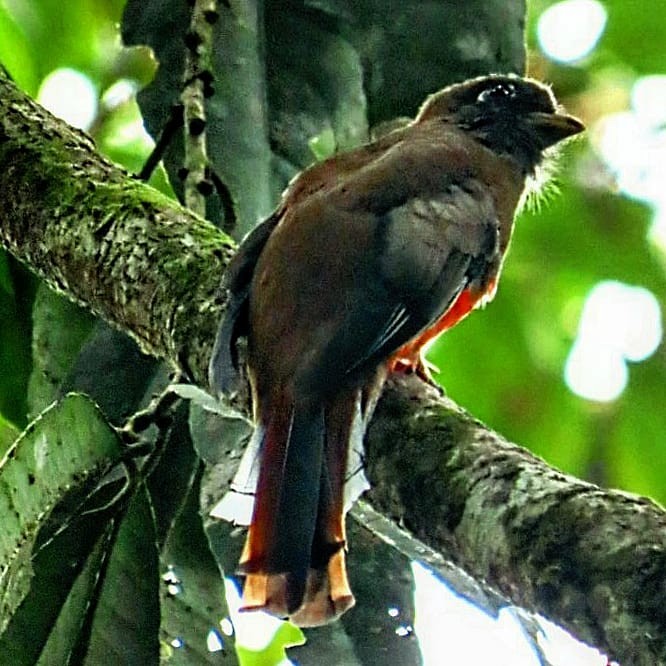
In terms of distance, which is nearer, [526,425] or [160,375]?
[160,375]

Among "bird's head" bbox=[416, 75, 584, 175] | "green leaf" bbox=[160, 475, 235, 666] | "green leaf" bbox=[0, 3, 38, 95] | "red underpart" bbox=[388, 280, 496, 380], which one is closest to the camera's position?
"green leaf" bbox=[160, 475, 235, 666]

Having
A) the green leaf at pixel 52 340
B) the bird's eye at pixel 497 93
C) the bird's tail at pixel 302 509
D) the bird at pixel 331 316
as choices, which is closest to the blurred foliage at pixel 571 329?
the bird's eye at pixel 497 93

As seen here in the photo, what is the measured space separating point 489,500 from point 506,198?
154cm

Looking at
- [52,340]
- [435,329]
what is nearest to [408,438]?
[435,329]

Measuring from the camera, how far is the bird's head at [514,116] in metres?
3.32

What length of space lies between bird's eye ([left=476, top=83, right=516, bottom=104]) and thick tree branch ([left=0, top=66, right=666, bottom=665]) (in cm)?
119

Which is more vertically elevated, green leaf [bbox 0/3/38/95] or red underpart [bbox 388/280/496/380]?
green leaf [bbox 0/3/38/95]

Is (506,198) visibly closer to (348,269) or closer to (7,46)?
(348,269)

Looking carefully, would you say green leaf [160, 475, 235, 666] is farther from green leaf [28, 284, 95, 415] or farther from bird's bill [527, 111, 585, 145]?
bird's bill [527, 111, 585, 145]

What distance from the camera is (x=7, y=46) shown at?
3.06m

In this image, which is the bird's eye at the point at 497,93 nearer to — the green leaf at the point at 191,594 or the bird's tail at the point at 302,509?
the green leaf at the point at 191,594

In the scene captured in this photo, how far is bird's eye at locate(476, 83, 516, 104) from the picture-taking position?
336 centimetres

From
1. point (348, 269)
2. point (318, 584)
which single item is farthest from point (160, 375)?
point (318, 584)

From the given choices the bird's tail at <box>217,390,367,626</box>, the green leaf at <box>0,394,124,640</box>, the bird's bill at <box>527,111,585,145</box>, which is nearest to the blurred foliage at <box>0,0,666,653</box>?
the bird's bill at <box>527,111,585,145</box>
